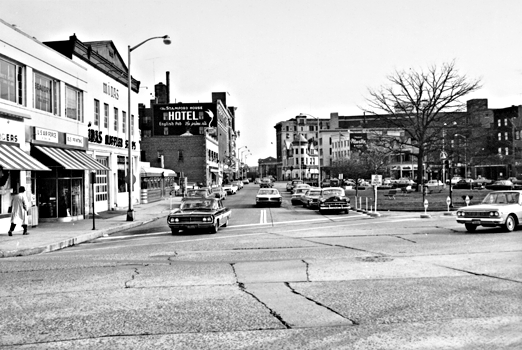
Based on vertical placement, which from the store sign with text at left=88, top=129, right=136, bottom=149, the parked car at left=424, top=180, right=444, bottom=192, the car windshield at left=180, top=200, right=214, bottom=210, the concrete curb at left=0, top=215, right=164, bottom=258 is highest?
the store sign with text at left=88, top=129, right=136, bottom=149

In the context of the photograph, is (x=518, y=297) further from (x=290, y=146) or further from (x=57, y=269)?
(x=290, y=146)

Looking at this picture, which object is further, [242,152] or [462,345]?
[242,152]

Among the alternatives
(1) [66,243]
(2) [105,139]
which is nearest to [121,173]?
(2) [105,139]

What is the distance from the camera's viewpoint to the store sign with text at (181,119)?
96.3 metres

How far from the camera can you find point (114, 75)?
37406 mm

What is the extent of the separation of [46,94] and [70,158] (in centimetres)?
329

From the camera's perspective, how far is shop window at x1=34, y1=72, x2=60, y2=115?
2443 cm

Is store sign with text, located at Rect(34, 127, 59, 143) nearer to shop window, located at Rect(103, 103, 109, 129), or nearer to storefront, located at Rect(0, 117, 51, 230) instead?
storefront, located at Rect(0, 117, 51, 230)

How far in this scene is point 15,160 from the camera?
19.9m

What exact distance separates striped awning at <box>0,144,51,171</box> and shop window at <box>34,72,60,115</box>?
12.3 feet

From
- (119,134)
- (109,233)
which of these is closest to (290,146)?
(119,134)

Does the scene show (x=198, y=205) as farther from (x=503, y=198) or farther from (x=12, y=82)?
(x=503, y=198)

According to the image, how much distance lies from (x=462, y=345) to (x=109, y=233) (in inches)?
723

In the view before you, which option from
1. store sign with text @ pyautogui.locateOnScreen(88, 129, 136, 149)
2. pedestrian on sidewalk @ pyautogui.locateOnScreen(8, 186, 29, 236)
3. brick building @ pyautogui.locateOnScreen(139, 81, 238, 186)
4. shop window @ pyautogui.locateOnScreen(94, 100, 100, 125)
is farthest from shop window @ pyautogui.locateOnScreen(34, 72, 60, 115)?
brick building @ pyautogui.locateOnScreen(139, 81, 238, 186)
